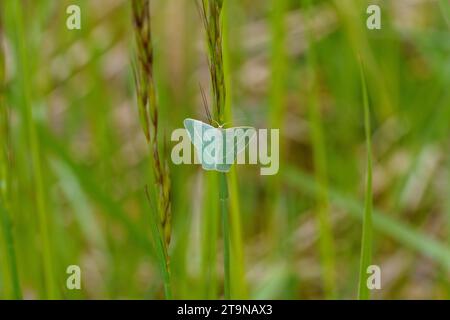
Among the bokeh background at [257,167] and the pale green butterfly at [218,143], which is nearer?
the pale green butterfly at [218,143]

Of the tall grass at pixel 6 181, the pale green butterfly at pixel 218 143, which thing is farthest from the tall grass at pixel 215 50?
the tall grass at pixel 6 181

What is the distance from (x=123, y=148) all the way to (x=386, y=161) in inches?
19.0

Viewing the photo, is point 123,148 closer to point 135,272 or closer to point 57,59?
point 57,59

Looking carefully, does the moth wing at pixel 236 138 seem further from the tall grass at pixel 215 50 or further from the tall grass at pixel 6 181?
the tall grass at pixel 6 181

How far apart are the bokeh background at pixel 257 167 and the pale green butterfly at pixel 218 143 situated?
0.22m

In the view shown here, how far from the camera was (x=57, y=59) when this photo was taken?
1476 mm

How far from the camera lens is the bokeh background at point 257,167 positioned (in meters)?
0.89

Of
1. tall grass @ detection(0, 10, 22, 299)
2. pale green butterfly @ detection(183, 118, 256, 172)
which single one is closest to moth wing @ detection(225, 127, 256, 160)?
pale green butterfly @ detection(183, 118, 256, 172)

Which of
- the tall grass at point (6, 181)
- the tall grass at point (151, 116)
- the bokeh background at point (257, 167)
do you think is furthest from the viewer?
the bokeh background at point (257, 167)

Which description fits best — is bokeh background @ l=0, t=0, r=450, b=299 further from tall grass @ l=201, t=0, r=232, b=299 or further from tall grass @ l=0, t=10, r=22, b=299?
tall grass @ l=201, t=0, r=232, b=299

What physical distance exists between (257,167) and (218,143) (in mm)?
904

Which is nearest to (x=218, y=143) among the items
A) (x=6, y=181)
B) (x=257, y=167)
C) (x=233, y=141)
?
(x=233, y=141)
